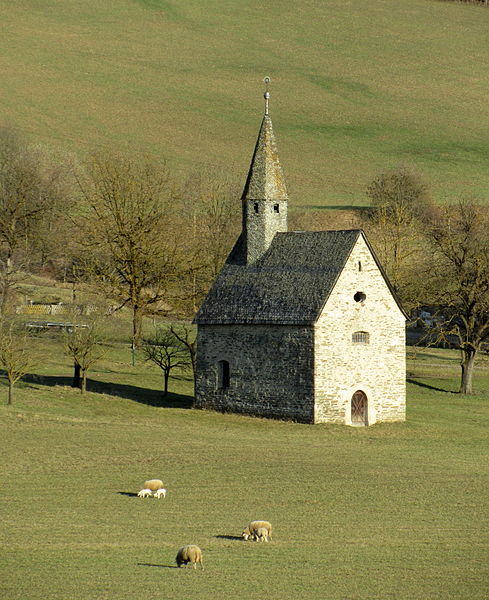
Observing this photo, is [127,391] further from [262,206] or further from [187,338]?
[262,206]

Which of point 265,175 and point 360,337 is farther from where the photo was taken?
point 265,175

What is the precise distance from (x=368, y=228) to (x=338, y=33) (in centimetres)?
4193

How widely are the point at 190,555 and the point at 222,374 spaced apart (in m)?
29.1

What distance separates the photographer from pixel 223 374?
52.5 meters

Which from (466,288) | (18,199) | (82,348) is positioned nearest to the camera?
(82,348)

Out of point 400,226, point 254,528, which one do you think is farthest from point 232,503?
point 400,226

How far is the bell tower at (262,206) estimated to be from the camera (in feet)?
177

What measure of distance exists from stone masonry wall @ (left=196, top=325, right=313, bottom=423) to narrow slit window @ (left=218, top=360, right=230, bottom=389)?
0.46ft

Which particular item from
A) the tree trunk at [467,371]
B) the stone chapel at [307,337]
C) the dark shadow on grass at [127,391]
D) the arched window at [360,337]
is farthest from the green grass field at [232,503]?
the tree trunk at [467,371]

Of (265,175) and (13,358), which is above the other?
(265,175)

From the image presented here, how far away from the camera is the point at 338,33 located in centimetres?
13150

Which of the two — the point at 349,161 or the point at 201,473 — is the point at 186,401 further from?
the point at 349,161

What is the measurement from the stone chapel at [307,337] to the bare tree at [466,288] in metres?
13.2

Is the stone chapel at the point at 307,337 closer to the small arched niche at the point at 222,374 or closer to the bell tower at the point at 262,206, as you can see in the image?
the small arched niche at the point at 222,374
